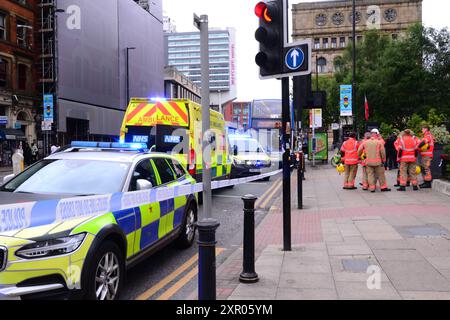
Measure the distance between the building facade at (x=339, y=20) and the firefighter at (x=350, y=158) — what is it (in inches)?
2863

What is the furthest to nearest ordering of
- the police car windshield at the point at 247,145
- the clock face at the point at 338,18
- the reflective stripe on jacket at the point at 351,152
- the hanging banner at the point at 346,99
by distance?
the clock face at the point at 338,18 < the hanging banner at the point at 346,99 < the police car windshield at the point at 247,145 < the reflective stripe on jacket at the point at 351,152

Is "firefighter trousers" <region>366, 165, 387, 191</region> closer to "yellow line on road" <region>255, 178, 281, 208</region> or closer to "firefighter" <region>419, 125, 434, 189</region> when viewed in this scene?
"firefighter" <region>419, 125, 434, 189</region>

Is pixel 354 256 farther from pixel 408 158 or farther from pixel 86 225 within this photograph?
pixel 408 158

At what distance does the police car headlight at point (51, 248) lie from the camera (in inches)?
148

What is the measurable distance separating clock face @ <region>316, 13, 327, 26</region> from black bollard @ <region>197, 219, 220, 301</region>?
293ft

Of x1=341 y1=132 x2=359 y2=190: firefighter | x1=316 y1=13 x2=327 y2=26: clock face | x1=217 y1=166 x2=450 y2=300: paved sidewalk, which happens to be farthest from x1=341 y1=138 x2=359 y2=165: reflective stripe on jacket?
x1=316 y1=13 x2=327 y2=26: clock face

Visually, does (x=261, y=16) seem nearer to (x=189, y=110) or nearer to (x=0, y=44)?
(x=189, y=110)

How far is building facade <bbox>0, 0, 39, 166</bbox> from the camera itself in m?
34.5

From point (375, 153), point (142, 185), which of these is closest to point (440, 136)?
point (375, 153)

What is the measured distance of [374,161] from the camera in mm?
13500

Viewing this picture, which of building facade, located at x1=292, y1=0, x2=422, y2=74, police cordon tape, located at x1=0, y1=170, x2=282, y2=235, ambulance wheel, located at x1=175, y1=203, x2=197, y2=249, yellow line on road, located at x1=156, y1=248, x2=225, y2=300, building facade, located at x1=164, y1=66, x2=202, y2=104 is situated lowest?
yellow line on road, located at x1=156, y1=248, x2=225, y2=300

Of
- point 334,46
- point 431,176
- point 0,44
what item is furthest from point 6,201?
point 334,46

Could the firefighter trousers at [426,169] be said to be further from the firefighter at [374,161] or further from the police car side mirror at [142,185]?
the police car side mirror at [142,185]

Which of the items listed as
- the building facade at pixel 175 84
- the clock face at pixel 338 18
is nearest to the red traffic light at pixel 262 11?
the building facade at pixel 175 84
